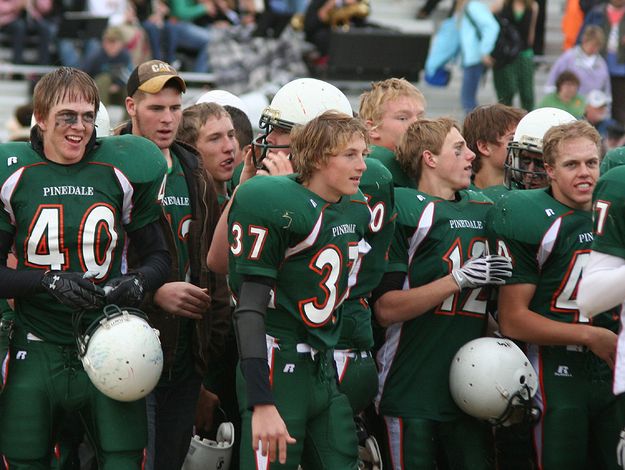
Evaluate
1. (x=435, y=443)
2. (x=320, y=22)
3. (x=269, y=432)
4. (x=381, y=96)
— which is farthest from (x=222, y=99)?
(x=320, y=22)

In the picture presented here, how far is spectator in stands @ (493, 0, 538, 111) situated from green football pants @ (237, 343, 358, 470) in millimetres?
10323

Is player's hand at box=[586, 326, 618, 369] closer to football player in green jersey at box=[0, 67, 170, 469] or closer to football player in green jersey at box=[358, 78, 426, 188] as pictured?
football player in green jersey at box=[358, 78, 426, 188]

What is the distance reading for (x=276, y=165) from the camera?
5016 mm

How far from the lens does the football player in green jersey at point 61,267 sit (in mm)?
4668

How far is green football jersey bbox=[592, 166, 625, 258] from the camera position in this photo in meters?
4.28

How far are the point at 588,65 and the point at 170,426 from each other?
405 inches

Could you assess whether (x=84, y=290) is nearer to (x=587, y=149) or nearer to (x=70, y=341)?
(x=70, y=341)

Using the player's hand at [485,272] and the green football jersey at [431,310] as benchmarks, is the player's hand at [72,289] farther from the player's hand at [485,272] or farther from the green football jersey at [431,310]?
the player's hand at [485,272]

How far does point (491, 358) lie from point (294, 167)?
1.15 meters

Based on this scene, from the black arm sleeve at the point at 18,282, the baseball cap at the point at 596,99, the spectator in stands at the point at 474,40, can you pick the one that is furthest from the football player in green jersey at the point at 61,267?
the spectator in stands at the point at 474,40

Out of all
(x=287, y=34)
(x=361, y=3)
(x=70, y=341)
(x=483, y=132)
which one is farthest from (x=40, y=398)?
(x=361, y=3)

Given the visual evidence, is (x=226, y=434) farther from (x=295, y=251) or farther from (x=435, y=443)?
(x=295, y=251)

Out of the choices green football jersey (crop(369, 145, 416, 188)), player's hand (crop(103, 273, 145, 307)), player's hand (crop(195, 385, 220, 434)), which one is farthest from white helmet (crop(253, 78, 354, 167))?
player's hand (crop(195, 385, 220, 434))

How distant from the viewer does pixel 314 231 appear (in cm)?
455
